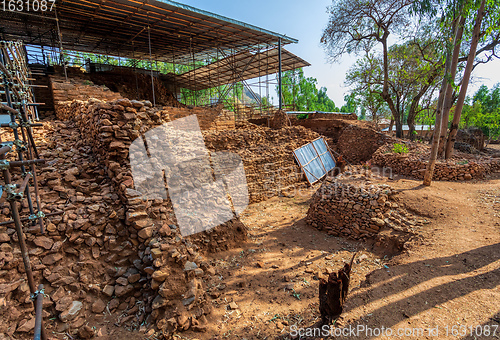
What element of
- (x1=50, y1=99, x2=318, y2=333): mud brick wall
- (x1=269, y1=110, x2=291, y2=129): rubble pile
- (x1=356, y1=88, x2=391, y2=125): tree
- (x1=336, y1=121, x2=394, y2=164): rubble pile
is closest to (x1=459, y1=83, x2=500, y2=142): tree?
(x1=356, y1=88, x2=391, y2=125): tree

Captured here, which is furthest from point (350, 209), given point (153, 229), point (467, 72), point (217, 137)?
point (467, 72)

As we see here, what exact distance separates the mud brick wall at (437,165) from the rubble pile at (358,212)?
4.39 meters

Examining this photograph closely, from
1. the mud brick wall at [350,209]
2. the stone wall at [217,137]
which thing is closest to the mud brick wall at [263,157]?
the stone wall at [217,137]

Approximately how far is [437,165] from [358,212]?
18.7ft

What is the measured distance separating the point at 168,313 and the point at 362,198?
5.51 m

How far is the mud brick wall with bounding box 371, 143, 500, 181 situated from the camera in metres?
9.30

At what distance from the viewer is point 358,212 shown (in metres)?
6.48

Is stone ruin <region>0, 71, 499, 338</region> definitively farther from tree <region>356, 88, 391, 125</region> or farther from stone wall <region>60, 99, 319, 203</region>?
tree <region>356, 88, 391, 125</region>

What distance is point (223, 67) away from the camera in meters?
17.3

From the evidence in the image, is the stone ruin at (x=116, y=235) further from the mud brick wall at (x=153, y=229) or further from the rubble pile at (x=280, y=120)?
the rubble pile at (x=280, y=120)

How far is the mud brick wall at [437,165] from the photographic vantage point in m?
9.30

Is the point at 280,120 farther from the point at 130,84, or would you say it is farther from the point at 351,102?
the point at 351,102

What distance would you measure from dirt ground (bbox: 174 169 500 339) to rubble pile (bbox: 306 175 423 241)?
0.33 metres

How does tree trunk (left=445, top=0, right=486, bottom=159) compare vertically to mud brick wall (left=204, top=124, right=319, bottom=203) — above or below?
above
